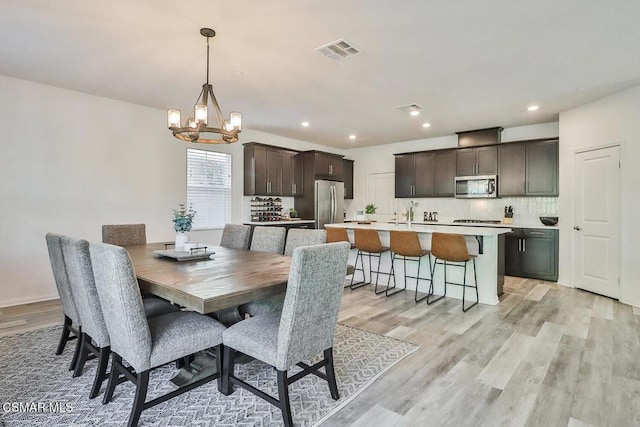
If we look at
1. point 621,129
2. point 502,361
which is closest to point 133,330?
point 502,361

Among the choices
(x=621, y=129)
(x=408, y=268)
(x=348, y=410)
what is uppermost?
(x=621, y=129)

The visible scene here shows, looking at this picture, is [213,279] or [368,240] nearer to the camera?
[213,279]

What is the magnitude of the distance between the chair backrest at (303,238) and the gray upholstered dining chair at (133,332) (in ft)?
4.11

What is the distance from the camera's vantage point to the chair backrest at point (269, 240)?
3396 mm

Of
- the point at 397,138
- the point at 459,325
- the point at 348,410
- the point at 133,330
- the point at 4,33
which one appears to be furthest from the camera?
the point at 397,138

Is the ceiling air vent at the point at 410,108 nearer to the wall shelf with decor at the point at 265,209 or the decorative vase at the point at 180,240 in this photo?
the wall shelf with decor at the point at 265,209

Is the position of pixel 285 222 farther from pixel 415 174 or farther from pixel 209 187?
pixel 415 174

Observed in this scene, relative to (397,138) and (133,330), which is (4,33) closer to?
(133,330)

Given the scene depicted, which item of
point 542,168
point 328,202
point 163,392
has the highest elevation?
point 542,168

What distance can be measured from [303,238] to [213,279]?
1249 mm

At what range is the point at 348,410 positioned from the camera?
6.61 ft

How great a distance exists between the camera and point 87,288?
2.06m

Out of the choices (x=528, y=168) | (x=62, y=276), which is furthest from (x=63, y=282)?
(x=528, y=168)

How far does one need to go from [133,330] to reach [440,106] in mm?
4650
